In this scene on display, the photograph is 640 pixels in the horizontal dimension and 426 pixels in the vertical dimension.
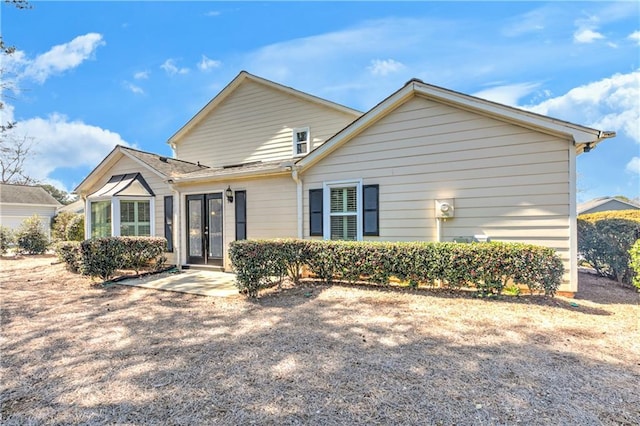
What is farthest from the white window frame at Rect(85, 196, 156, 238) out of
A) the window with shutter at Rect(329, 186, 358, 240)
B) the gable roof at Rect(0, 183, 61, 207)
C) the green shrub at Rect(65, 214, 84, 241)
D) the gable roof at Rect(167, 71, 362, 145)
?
the gable roof at Rect(0, 183, 61, 207)

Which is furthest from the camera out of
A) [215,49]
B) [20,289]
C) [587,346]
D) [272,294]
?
[215,49]

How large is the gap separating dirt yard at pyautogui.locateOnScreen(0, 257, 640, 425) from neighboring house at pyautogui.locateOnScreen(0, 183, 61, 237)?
26319 millimetres

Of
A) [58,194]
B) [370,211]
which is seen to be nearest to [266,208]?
[370,211]

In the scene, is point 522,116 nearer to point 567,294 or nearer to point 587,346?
point 567,294

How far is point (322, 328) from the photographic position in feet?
14.9

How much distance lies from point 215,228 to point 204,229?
1.38 ft

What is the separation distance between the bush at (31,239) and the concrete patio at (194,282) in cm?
1220

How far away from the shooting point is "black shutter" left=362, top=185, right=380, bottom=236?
Result: 7.64 m

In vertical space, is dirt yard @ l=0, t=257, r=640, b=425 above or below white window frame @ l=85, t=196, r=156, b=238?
below

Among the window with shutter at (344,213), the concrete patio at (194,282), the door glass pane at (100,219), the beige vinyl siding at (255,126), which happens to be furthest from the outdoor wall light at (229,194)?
the door glass pane at (100,219)

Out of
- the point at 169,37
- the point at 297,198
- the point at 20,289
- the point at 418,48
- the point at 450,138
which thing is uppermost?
the point at 169,37

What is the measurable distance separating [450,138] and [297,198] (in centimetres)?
423

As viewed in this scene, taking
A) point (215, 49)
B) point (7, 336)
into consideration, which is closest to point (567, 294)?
point (7, 336)

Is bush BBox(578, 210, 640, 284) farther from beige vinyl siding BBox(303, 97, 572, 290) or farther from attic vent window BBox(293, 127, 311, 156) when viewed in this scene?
attic vent window BBox(293, 127, 311, 156)
